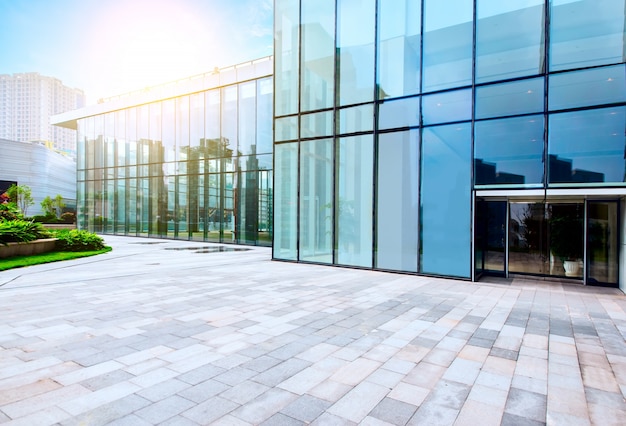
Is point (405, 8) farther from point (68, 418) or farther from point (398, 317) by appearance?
point (68, 418)

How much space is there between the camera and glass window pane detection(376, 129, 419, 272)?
504 inches

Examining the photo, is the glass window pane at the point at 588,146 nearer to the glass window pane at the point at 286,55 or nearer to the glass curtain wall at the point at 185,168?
the glass window pane at the point at 286,55

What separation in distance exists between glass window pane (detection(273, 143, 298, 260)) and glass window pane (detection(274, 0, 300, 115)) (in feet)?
6.23

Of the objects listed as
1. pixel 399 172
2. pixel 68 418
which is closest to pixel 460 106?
pixel 399 172

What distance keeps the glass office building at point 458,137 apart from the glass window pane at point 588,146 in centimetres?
3

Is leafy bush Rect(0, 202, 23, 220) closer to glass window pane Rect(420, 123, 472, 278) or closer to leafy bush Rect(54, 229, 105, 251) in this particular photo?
leafy bush Rect(54, 229, 105, 251)

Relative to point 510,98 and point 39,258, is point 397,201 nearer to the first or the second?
point 510,98

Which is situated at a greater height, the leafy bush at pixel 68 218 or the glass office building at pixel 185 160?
the glass office building at pixel 185 160

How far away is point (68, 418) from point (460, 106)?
41.6 feet

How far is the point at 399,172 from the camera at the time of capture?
13148 millimetres

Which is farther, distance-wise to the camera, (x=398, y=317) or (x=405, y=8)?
(x=405, y=8)

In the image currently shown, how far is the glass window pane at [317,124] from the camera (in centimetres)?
1479

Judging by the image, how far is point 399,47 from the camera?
43.7ft

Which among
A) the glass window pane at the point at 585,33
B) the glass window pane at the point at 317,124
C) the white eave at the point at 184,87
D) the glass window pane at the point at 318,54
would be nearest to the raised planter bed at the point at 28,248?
the glass window pane at the point at 317,124
